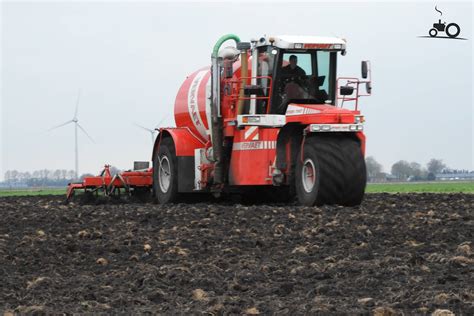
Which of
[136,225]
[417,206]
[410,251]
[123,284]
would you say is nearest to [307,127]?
[417,206]

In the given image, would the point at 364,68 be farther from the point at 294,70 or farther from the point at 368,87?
the point at 294,70

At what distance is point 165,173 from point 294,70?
476cm

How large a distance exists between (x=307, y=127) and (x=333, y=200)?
4.65 ft

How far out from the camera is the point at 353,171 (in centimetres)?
1784

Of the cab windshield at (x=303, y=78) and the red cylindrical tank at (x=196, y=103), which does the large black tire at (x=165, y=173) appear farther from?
the cab windshield at (x=303, y=78)

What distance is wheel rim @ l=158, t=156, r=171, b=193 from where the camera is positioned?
2262 cm

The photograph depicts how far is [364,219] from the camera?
15195 millimetres

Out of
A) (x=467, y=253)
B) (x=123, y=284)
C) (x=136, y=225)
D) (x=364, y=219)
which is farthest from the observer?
(x=136, y=225)

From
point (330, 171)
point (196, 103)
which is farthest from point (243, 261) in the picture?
point (196, 103)

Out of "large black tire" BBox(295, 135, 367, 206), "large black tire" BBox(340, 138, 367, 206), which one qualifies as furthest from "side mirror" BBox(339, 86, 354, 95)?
"large black tire" BBox(340, 138, 367, 206)

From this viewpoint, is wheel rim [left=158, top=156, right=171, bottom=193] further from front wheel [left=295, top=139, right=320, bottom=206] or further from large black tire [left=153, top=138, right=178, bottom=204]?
front wheel [left=295, top=139, right=320, bottom=206]

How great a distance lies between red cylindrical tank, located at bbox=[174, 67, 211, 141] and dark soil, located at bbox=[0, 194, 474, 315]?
3544 mm

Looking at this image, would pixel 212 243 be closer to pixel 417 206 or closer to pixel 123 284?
pixel 123 284

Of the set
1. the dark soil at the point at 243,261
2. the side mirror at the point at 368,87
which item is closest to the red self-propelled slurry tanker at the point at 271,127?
the side mirror at the point at 368,87
